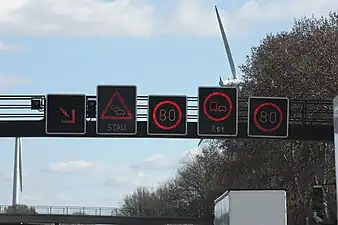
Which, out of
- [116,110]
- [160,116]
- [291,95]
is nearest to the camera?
[160,116]

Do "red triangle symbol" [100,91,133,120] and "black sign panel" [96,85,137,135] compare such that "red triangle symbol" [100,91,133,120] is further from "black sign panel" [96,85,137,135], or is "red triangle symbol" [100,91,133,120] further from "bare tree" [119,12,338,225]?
"bare tree" [119,12,338,225]

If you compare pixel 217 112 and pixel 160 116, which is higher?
pixel 217 112

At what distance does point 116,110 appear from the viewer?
95.8 ft

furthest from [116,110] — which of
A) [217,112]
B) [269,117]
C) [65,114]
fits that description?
[269,117]

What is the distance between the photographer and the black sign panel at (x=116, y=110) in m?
29.0

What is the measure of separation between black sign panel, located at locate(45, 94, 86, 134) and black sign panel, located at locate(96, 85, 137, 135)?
570 mm

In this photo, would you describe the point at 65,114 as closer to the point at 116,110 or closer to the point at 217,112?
the point at 116,110

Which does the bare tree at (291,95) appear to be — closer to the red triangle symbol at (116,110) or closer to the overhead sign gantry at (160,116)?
the overhead sign gantry at (160,116)

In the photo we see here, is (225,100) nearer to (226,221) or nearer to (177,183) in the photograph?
(226,221)

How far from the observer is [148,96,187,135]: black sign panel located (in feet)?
94.8

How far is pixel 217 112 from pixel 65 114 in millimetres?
5110

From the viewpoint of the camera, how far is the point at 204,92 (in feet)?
94.8

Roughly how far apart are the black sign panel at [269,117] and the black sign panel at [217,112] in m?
0.61

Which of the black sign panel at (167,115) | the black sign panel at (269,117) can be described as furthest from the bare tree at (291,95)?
the black sign panel at (167,115)
